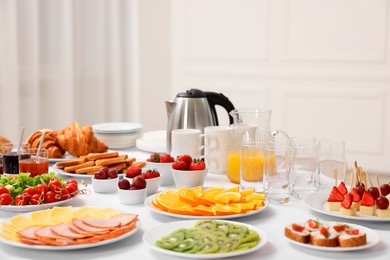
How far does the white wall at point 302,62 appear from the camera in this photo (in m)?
4.07

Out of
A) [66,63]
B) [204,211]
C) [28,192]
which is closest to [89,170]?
[28,192]

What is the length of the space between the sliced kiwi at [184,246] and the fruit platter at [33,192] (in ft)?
1.76

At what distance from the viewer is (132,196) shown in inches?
72.7

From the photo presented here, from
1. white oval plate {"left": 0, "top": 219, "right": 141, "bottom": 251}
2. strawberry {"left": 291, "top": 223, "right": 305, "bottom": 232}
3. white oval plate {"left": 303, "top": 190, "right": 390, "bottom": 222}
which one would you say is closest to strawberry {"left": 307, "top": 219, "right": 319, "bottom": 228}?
strawberry {"left": 291, "top": 223, "right": 305, "bottom": 232}

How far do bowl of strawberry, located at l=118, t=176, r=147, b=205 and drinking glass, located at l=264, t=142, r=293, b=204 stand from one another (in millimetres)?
362

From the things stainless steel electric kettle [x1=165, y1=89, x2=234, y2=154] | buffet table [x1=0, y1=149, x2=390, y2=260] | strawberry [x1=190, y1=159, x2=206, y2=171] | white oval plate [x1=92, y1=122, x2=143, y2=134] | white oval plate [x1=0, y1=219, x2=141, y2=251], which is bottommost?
buffet table [x1=0, y1=149, x2=390, y2=260]

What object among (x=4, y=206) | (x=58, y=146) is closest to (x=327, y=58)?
(x=58, y=146)

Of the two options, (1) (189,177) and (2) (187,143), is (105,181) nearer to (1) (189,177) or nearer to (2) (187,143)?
(1) (189,177)

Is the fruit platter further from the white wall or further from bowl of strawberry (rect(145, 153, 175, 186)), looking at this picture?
the white wall

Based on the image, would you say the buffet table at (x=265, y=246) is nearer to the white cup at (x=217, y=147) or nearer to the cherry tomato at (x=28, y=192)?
the cherry tomato at (x=28, y=192)

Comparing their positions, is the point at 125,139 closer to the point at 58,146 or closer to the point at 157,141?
the point at 157,141

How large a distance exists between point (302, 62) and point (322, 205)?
2.66 metres

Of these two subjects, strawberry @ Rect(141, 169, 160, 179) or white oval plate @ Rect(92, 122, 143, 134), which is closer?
strawberry @ Rect(141, 169, 160, 179)

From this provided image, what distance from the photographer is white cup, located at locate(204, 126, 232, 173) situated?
7.48ft
